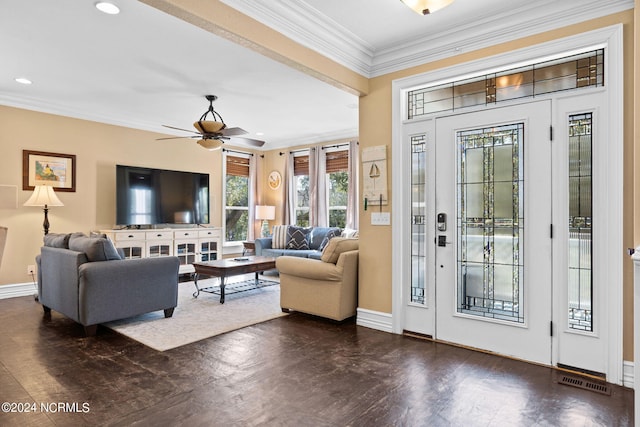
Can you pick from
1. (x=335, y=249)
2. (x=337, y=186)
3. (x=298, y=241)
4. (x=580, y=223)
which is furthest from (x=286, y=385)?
(x=337, y=186)

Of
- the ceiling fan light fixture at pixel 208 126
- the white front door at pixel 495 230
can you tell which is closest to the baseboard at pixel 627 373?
the white front door at pixel 495 230

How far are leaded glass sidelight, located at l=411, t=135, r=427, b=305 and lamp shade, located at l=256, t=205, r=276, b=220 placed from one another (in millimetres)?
5023

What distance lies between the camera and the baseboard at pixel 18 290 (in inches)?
205

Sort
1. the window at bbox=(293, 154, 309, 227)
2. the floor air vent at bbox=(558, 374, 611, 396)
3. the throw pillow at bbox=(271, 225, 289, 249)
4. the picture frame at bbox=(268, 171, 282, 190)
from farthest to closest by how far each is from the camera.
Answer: the picture frame at bbox=(268, 171, 282, 190) < the window at bbox=(293, 154, 309, 227) < the throw pillow at bbox=(271, 225, 289, 249) < the floor air vent at bbox=(558, 374, 611, 396)

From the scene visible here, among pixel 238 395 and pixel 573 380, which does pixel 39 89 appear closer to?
pixel 238 395

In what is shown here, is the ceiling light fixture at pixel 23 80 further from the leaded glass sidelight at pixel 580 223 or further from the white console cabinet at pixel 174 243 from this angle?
the leaded glass sidelight at pixel 580 223

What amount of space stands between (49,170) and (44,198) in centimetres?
66

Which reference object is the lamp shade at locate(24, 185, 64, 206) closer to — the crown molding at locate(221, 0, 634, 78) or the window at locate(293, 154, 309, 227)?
the crown molding at locate(221, 0, 634, 78)

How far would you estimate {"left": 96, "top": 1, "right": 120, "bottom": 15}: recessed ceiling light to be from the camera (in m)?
2.93

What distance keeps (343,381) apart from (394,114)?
2457 mm

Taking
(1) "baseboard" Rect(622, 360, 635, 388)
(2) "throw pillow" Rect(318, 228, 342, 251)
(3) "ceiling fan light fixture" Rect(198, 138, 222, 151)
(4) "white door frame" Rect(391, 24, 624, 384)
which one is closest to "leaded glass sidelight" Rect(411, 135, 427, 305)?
(4) "white door frame" Rect(391, 24, 624, 384)

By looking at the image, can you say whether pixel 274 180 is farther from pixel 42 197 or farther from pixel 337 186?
pixel 42 197

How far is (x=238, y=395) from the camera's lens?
2.42 meters

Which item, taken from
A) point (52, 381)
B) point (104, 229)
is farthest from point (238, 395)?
point (104, 229)
